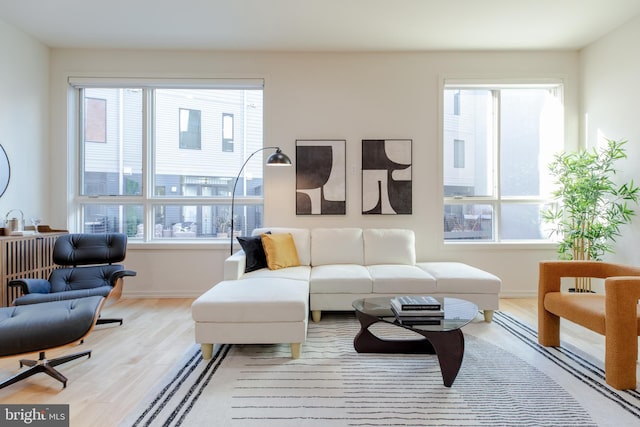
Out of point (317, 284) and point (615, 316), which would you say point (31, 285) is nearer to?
point (317, 284)

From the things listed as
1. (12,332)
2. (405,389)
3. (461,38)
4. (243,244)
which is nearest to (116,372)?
(12,332)

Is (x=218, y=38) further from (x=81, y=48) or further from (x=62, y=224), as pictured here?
(x=62, y=224)

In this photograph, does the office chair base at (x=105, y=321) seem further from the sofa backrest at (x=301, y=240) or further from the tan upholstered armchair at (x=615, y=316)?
the tan upholstered armchair at (x=615, y=316)

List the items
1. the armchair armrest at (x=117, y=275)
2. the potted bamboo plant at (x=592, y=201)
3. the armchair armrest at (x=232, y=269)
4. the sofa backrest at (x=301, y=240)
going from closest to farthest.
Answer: the armchair armrest at (x=117, y=275), the armchair armrest at (x=232, y=269), the potted bamboo plant at (x=592, y=201), the sofa backrest at (x=301, y=240)

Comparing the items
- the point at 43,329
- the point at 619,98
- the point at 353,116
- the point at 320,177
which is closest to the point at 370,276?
the point at 320,177

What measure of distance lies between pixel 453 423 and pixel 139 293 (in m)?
3.68

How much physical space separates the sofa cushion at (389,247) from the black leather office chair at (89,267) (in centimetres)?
235

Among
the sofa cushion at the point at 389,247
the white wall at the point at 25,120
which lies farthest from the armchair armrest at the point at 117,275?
the sofa cushion at the point at 389,247

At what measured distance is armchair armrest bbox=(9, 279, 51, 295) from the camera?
2.52 m

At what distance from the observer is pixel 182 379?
83.7 inches

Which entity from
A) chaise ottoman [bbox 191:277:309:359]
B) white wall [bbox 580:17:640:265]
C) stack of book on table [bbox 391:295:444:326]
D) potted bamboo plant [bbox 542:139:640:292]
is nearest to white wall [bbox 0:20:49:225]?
chaise ottoman [bbox 191:277:309:359]

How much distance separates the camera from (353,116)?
4.00 metres

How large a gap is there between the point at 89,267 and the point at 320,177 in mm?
2558

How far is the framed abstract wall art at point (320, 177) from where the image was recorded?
399cm
